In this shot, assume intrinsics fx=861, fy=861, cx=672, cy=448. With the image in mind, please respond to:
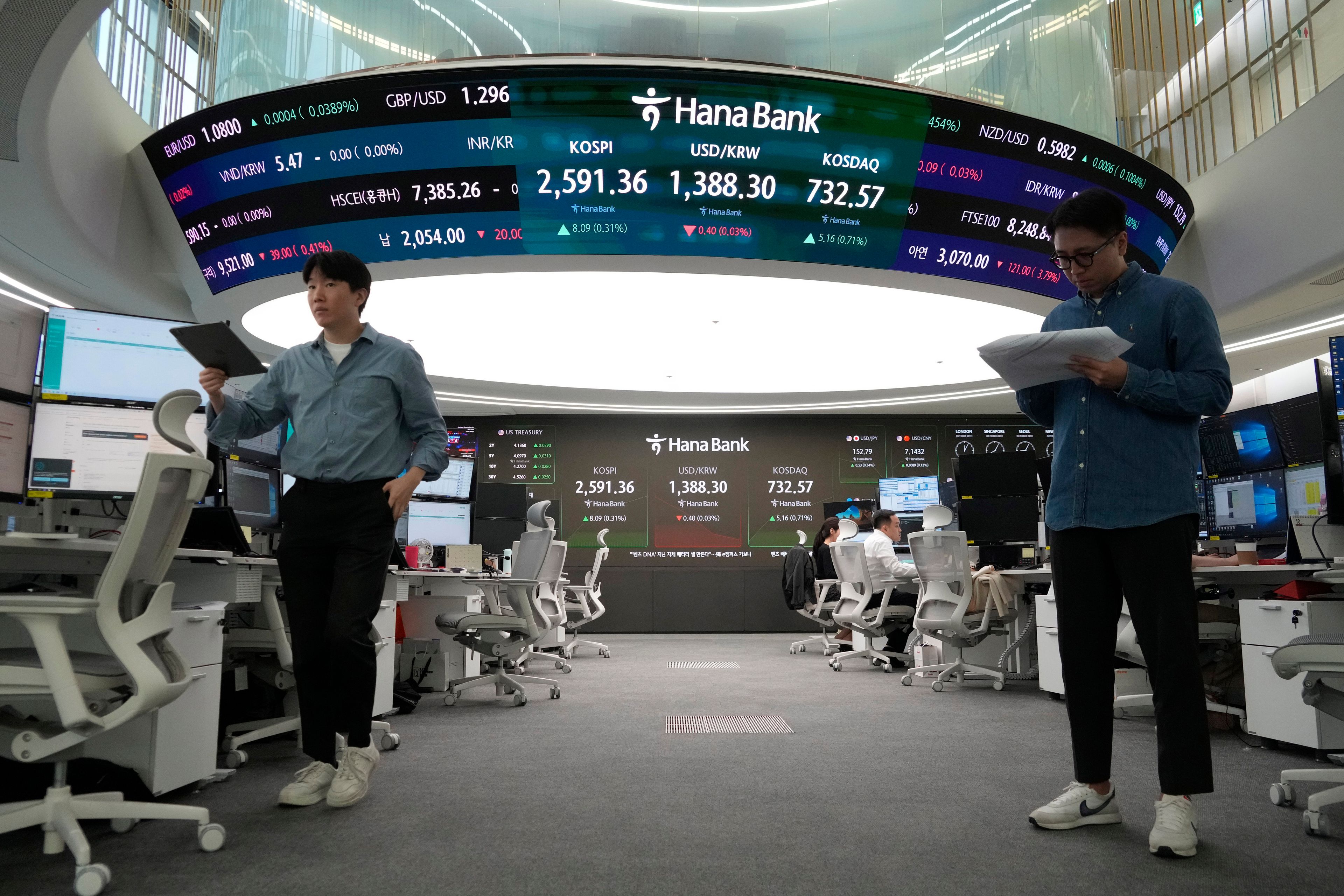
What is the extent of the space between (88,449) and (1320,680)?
349cm

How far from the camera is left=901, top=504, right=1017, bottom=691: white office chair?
5.02 metres

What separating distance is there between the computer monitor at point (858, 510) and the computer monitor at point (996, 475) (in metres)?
2.84

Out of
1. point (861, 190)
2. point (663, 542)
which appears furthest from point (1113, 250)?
point (663, 542)

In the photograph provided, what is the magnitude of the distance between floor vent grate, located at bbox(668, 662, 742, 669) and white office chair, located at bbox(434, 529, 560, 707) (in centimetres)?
164

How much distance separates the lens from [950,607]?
5.14m

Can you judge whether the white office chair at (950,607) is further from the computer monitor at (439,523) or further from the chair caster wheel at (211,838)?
the chair caster wheel at (211,838)

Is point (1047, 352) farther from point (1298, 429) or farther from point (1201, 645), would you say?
point (1201, 645)

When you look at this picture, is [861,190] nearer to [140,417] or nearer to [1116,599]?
[1116,599]

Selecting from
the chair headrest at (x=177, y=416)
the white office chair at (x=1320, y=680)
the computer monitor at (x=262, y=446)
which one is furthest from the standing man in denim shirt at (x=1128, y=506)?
the computer monitor at (x=262, y=446)

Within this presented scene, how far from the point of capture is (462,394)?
9.13 meters

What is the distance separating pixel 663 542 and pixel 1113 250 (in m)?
8.56

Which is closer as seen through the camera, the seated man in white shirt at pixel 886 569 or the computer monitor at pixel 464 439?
the seated man in white shirt at pixel 886 569

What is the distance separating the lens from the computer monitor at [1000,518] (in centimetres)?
587


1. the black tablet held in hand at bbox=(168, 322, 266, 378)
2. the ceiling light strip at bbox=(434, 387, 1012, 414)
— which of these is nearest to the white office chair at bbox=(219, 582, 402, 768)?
the black tablet held in hand at bbox=(168, 322, 266, 378)
